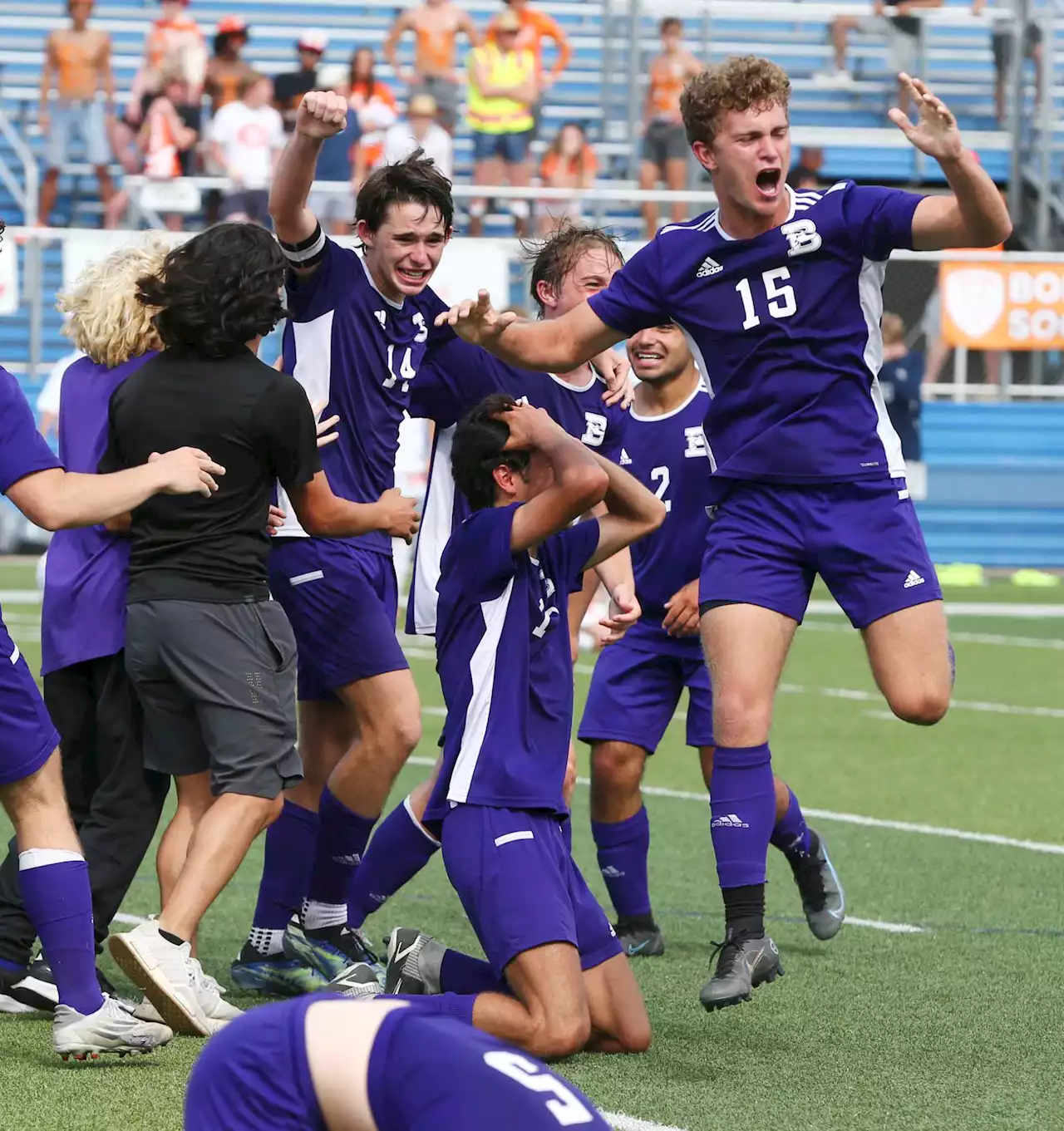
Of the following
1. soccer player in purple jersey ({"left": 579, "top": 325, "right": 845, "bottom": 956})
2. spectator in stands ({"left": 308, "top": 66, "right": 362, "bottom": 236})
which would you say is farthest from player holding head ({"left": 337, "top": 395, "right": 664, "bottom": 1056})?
spectator in stands ({"left": 308, "top": 66, "right": 362, "bottom": 236})

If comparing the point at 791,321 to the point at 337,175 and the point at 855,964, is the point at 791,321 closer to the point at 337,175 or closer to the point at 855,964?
the point at 855,964

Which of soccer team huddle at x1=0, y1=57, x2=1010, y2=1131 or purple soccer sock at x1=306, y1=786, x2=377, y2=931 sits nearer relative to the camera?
soccer team huddle at x1=0, y1=57, x2=1010, y2=1131

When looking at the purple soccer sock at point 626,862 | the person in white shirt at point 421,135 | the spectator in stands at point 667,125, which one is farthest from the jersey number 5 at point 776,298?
the spectator in stands at point 667,125

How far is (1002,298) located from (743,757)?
16276 mm

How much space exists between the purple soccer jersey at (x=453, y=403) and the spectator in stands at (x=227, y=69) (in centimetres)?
1497

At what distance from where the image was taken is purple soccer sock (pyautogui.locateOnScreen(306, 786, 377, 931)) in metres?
5.79

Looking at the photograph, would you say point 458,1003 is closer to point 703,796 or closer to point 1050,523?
point 703,796

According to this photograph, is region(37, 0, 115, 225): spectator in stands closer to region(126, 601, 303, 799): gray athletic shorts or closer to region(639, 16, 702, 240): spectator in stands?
region(639, 16, 702, 240): spectator in stands

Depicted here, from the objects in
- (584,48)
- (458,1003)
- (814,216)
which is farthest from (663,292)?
(584,48)

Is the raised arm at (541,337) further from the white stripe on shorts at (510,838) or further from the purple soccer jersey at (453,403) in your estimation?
the white stripe on shorts at (510,838)

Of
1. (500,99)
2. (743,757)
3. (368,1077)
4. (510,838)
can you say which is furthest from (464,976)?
(500,99)

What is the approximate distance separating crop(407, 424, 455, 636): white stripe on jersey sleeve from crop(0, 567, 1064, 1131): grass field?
106cm

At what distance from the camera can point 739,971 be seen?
4.76m

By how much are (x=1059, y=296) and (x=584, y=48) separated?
8041mm
